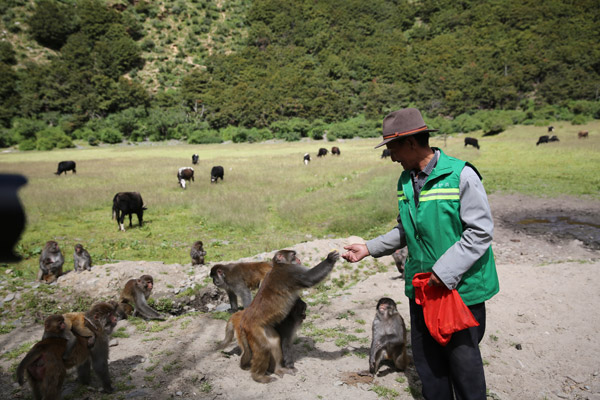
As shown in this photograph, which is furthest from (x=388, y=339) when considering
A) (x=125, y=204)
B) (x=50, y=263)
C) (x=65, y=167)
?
(x=65, y=167)

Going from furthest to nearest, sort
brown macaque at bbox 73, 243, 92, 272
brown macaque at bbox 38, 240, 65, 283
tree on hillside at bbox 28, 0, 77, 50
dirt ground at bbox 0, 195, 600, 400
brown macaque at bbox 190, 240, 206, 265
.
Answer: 1. tree on hillside at bbox 28, 0, 77, 50
2. brown macaque at bbox 190, 240, 206, 265
3. brown macaque at bbox 73, 243, 92, 272
4. brown macaque at bbox 38, 240, 65, 283
5. dirt ground at bbox 0, 195, 600, 400

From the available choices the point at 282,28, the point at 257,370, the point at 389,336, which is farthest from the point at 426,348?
the point at 282,28

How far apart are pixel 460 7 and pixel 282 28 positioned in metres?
65.0

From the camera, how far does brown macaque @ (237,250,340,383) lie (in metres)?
4.27

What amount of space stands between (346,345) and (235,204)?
12.9 m

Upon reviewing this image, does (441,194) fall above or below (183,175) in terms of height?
above

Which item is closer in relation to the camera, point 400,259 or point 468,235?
point 468,235

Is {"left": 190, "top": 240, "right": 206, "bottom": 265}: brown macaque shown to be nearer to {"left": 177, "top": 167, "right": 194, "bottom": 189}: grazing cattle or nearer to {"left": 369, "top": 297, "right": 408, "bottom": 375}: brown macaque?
{"left": 369, "top": 297, "right": 408, "bottom": 375}: brown macaque

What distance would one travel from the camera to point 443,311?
113 inches

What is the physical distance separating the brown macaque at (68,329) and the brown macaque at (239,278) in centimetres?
224

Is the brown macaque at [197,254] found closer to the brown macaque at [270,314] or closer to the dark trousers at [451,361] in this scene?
the brown macaque at [270,314]

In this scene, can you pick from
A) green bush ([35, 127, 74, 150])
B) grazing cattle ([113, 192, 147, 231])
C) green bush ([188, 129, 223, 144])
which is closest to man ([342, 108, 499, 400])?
green bush ([35, 127, 74, 150])

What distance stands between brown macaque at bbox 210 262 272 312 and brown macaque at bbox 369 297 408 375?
2467mm

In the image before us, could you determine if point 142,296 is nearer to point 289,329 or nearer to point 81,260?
point 81,260
